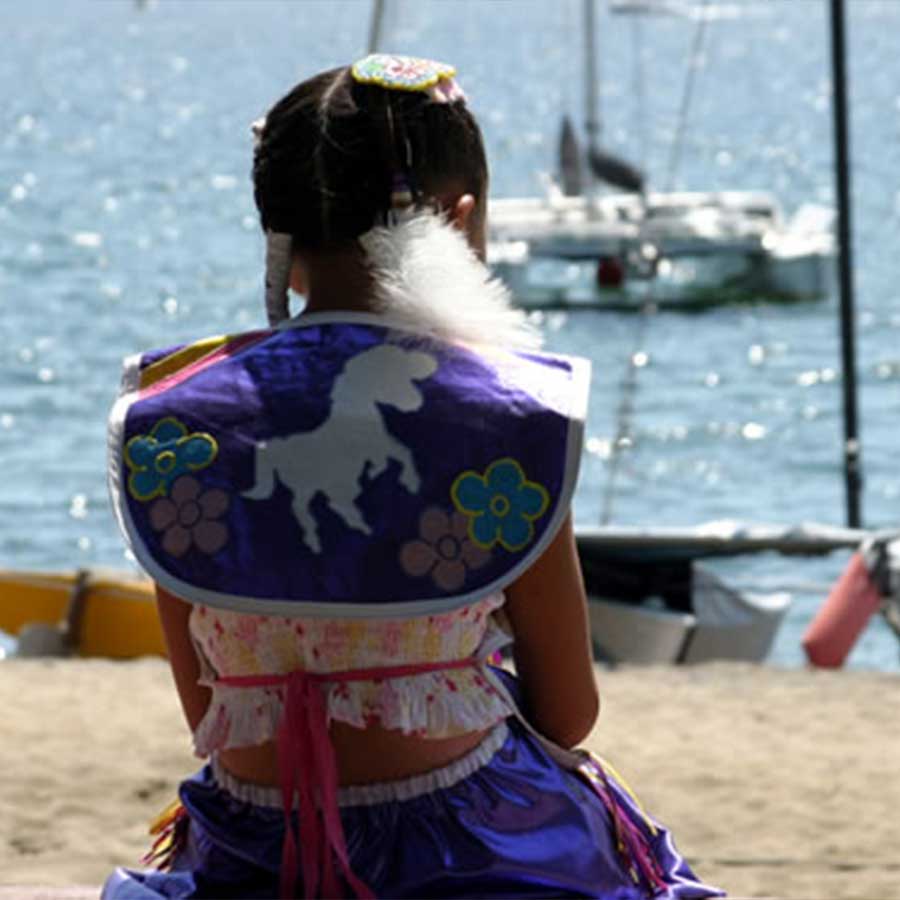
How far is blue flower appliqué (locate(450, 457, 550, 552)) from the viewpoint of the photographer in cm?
228

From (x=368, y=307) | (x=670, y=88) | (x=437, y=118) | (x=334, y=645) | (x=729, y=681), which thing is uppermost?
(x=437, y=118)

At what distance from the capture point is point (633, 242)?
107 ft

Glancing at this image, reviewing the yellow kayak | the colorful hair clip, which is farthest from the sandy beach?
the colorful hair clip

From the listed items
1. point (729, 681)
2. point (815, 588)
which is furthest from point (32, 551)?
point (729, 681)

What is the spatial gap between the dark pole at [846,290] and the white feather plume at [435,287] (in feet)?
38.0

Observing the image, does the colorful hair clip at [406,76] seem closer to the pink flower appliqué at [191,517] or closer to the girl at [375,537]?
the girl at [375,537]

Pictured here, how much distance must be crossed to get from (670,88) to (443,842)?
313 feet


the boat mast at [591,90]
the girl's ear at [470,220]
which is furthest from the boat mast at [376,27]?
the boat mast at [591,90]

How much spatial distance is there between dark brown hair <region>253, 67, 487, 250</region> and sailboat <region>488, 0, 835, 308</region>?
91.0ft

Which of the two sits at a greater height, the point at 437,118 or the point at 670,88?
the point at 437,118

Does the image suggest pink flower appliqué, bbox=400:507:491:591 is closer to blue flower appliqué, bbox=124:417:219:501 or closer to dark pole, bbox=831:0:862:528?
blue flower appliqué, bbox=124:417:219:501

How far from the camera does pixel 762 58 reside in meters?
120

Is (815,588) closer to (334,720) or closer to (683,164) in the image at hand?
(334,720)

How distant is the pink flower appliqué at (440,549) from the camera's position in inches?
89.8
